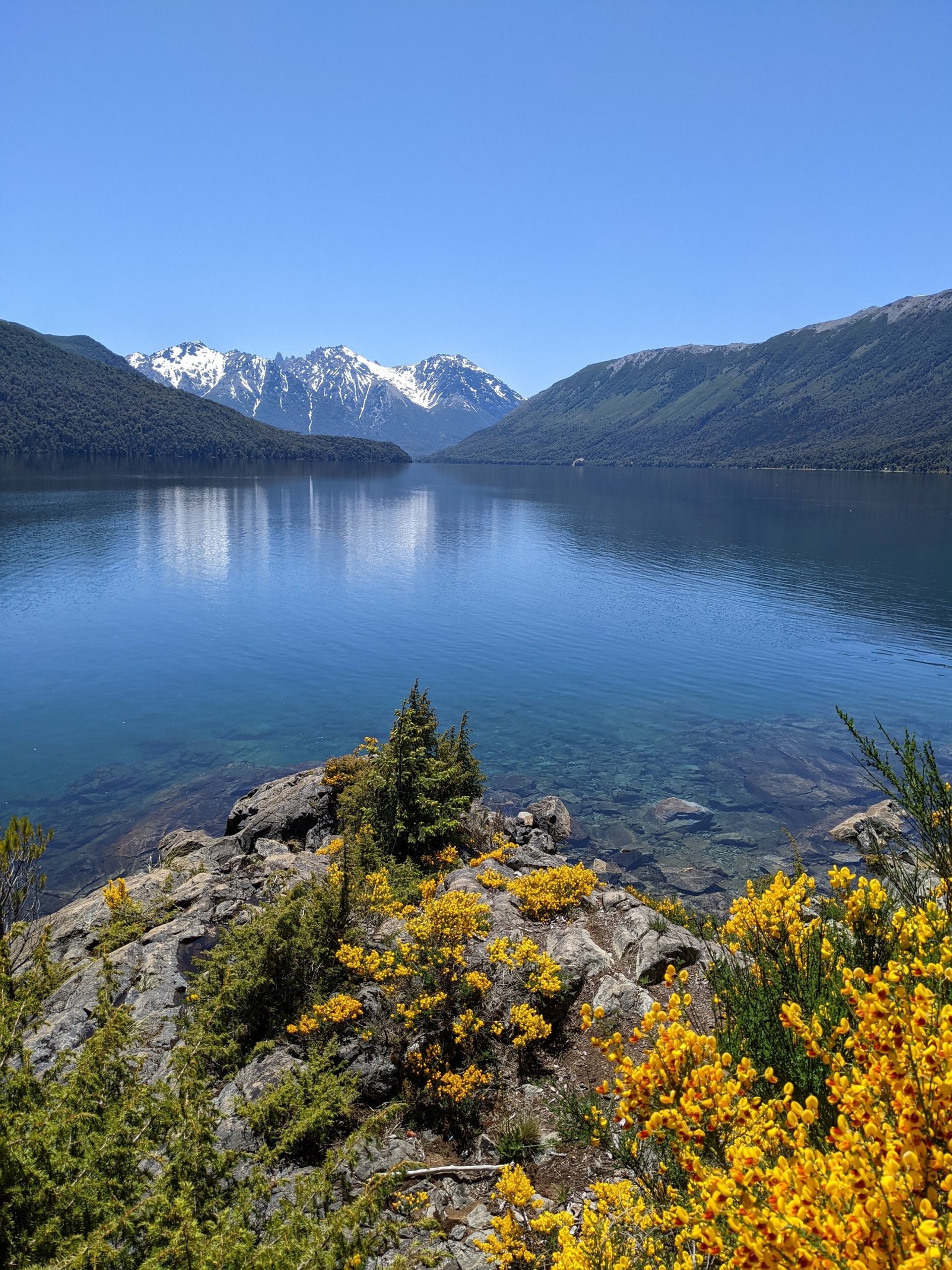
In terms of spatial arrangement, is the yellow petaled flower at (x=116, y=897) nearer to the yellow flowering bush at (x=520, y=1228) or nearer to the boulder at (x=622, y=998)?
the boulder at (x=622, y=998)

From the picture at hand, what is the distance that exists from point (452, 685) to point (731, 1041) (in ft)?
114

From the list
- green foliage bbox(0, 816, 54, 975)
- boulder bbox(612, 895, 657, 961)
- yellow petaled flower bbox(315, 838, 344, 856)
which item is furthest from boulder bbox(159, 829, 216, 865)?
boulder bbox(612, 895, 657, 961)

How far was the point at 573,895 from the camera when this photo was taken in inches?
630

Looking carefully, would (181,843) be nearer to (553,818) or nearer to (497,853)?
(497,853)

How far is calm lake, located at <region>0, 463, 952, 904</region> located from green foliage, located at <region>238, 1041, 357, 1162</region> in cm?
1579

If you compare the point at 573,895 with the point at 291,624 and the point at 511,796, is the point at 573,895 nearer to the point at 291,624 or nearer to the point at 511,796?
the point at 511,796

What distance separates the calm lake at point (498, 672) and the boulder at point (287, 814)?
3.48m

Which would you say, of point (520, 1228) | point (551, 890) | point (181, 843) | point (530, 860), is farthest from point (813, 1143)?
point (181, 843)

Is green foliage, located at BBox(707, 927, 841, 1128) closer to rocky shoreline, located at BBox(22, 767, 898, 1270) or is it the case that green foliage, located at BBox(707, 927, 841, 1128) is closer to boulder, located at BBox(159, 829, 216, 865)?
rocky shoreline, located at BBox(22, 767, 898, 1270)

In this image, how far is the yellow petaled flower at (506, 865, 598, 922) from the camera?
1553 cm

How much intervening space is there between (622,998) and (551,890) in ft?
13.0

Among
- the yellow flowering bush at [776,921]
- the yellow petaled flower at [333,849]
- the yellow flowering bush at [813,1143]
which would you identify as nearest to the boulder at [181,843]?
the yellow petaled flower at [333,849]

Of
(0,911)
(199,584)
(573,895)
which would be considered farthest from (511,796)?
(199,584)

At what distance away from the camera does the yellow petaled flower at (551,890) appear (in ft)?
51.0
